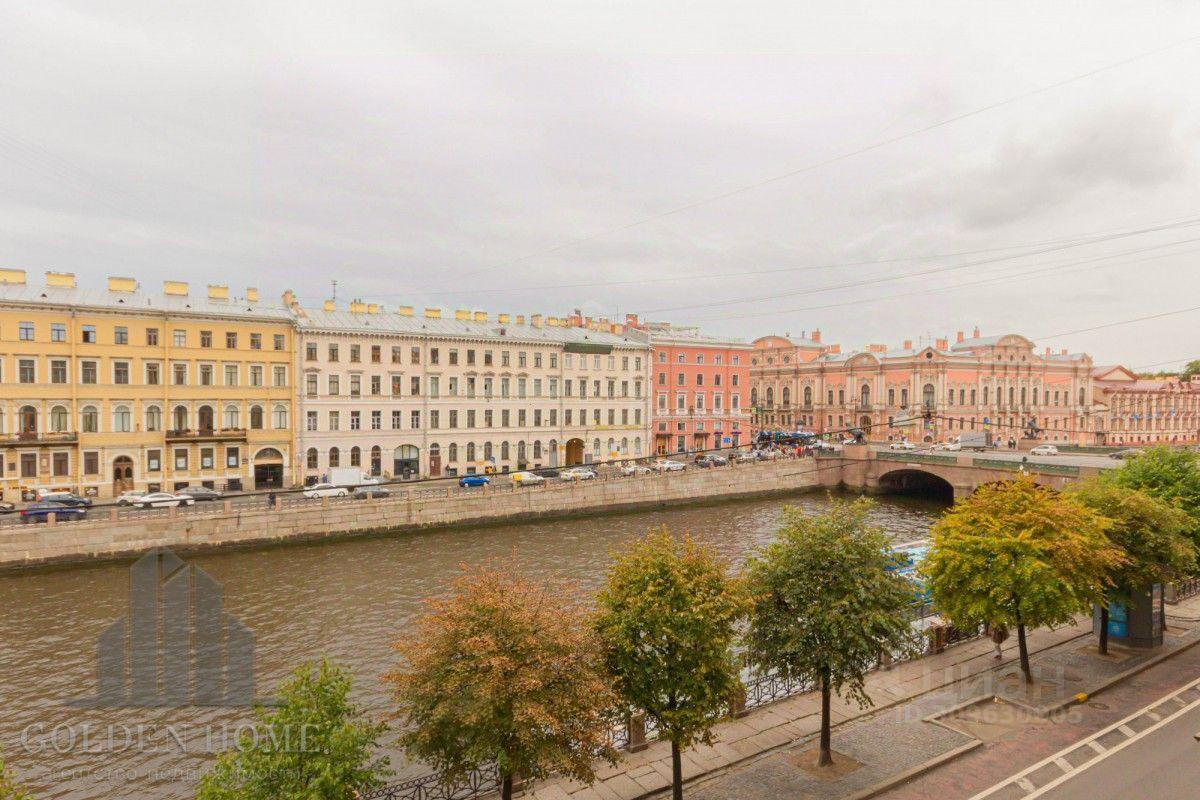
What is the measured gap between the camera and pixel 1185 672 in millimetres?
17344

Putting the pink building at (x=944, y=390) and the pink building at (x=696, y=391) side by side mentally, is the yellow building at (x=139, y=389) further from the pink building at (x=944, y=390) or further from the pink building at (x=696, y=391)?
the pink building at (x=944, y=390)

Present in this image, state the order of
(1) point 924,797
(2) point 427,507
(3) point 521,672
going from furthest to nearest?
(2) point 427,507 < (1) point 924,797 < (3) point 521,672

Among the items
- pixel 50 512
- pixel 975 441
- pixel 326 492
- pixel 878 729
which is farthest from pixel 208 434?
pixel 975 441

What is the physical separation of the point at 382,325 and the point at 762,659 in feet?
155

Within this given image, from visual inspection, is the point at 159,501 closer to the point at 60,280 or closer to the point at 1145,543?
the point at 60,280

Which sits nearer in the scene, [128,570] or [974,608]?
[974,608]

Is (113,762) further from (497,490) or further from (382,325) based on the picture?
(382,325)

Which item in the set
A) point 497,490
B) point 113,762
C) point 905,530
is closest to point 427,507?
point 497,490

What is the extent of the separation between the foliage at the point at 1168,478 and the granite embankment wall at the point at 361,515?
107 ft

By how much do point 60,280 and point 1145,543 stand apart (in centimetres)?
5850

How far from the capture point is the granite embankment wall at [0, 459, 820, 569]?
108 feet

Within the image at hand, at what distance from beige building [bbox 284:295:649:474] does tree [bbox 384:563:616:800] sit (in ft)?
145

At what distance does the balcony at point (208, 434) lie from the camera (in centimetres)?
4509

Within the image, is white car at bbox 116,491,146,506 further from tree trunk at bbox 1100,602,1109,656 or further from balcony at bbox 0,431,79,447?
tree trunk at bbox 1100,602,1109,656
